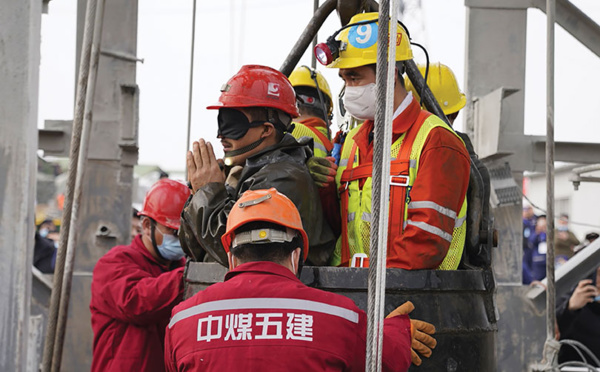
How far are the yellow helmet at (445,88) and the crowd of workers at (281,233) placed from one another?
2.42ft

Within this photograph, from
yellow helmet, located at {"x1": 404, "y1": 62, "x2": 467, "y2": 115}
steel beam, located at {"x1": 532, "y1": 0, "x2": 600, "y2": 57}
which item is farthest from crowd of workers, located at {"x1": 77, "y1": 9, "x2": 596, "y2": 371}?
steel beam, located at {"x1": 532, "y1": 0, "x2": 600, "y2": 57}

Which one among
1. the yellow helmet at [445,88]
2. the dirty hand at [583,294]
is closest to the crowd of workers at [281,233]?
the yellow helmet at [445,88]

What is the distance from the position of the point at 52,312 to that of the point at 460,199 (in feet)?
6.83

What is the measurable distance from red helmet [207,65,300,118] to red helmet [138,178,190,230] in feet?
4.91

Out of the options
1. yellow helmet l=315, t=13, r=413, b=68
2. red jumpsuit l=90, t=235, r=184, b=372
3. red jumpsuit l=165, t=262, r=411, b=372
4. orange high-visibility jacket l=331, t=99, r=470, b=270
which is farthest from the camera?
red jumpsuit l=90, t=235, r=184, b=372

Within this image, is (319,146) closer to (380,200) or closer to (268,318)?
(268,318)

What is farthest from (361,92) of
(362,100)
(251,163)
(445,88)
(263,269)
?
(445,88)

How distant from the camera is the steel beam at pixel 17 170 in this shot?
10.7 feet

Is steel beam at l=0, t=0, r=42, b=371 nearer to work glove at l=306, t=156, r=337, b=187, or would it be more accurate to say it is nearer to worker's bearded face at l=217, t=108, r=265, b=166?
worker's bearded face at l=217, t=108, r=265, b=166

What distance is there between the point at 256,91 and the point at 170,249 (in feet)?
5.46

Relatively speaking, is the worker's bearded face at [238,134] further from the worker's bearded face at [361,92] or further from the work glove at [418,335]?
the work glove at [418,335]

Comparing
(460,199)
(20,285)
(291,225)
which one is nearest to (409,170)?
(460,199)

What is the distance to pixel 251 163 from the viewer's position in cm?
363

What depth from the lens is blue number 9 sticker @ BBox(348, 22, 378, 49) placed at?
11.8 feet
